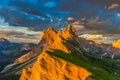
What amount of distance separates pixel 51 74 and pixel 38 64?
423 inches

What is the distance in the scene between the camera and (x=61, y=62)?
200 m

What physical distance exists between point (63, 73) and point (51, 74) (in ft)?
24.0

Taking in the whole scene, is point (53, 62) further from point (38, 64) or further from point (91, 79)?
point (91, 79)

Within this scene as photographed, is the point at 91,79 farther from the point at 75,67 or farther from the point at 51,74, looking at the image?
the point at 51,74

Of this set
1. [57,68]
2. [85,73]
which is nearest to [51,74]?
[57,68]

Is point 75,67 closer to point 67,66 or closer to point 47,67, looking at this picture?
point 67,66

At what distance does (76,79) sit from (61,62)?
14.4m

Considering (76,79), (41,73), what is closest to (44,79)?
(41,73)

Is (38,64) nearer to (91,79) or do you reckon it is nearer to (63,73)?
(63,73)

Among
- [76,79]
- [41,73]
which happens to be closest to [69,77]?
[76,79]

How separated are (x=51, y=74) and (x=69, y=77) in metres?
11.0

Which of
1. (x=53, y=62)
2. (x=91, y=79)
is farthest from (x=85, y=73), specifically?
(x=53, y=62)

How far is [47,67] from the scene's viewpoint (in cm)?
19762

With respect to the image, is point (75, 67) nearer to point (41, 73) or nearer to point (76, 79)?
point (76, 79)
